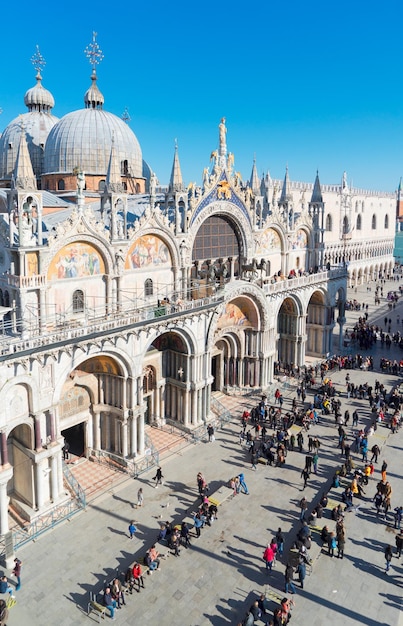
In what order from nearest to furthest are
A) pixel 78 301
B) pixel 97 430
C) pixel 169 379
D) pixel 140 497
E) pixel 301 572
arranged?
pixel 301 572 → pixel 140 497 → pixel 78 301 → pixel 97 430 → pixel 169 379

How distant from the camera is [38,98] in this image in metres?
45.2

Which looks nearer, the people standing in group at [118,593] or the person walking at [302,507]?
the people standing in group at [118,593]

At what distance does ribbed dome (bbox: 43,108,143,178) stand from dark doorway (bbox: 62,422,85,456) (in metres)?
20.4

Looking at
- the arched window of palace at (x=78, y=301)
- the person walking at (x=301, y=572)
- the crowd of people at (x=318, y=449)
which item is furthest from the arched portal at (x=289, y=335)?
the person walking at (x=301, y=572)

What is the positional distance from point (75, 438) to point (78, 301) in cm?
868

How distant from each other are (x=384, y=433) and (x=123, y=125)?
105 ft

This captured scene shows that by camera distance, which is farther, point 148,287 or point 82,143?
point 82,143

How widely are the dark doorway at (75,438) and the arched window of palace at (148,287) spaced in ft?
30.1

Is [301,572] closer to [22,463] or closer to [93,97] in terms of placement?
[22,463]

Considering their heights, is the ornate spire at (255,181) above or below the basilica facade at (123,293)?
above

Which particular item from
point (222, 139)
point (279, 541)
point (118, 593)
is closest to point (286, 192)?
point (222, 139)

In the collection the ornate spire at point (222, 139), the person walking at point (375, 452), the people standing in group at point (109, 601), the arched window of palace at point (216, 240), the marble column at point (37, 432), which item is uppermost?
the ornate spire at point (222, 139)

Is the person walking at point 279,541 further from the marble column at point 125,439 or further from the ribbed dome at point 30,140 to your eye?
the ribbed dome at point 30,140

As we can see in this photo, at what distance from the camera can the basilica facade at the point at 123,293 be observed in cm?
2384
